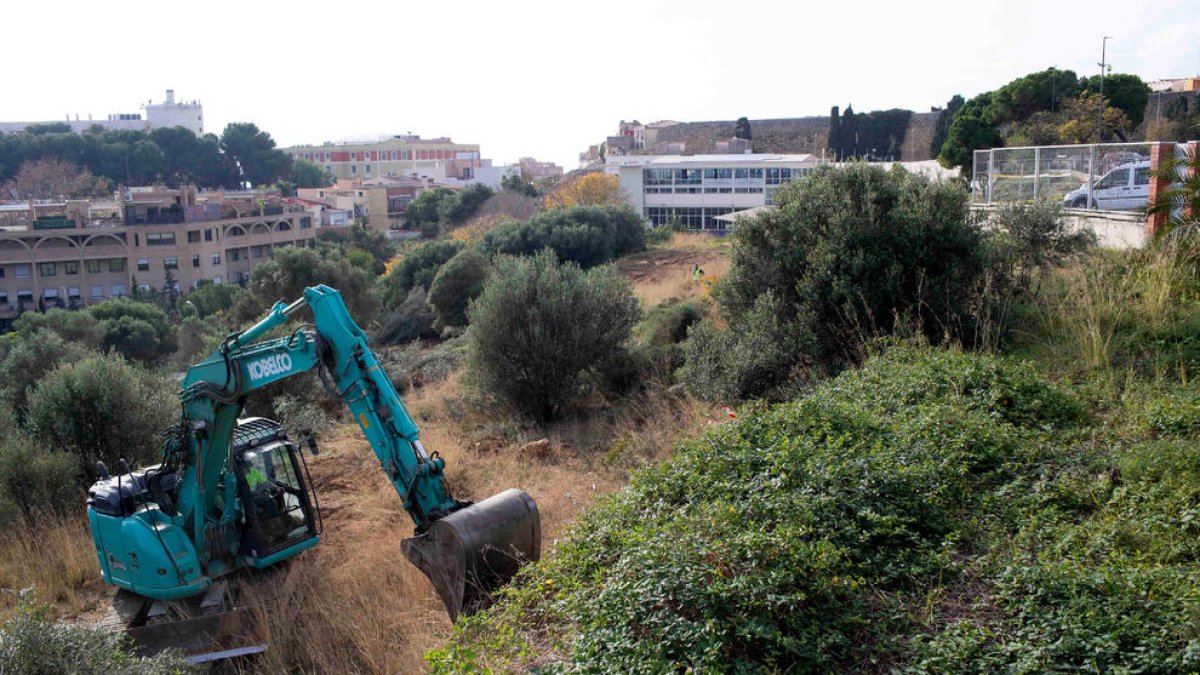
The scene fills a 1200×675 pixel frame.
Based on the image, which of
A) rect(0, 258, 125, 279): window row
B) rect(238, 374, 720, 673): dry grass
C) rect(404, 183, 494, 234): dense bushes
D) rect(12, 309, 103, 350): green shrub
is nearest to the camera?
rect(238, 374, 720, 673): dry grass

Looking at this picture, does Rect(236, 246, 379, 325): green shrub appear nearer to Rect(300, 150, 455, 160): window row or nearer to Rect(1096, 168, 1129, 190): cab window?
Rect(1096, 168, 1129, 190): cab window

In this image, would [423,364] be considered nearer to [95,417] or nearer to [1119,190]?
[95,417]

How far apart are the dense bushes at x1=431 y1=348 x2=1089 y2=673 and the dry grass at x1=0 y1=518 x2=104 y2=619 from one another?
6.82 metres

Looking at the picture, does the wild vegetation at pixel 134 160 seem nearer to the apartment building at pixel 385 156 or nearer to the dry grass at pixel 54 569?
the apartment building at pixel 385 156

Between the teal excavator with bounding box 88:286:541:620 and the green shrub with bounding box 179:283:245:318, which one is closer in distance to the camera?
the teal excavator with bounding box 88:286:541:620

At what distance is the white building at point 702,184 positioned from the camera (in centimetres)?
4741

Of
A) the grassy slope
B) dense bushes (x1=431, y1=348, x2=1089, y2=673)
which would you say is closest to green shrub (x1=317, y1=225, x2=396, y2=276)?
dense bushes (x1=431, y1=348, x2=1089, y2=673)

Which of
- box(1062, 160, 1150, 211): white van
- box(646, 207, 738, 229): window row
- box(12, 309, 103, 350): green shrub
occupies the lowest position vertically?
box(12, 309, 103, 350): green shrub

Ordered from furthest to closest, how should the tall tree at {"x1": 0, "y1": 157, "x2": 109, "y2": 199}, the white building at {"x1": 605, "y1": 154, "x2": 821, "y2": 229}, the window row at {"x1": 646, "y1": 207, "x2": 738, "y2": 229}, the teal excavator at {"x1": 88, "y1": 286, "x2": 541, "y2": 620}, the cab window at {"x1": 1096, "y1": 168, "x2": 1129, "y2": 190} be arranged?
the tall tree at {"x1": 0, "y1": 157, "x2": 109, "y2": 199}, the window row at {"x1": 646, "y1": 207, "x2": 738, "y2": 229}, the white building at {"x1": 605, "y1": 154, "x2": 821, "y2": 229}, the cab window at {"x1": 1096, "y1": 168, "x2": 1129, "y2": 190}, the teal excavator at {"x1": 88, "y1": 286, "x2": 541, "y2": 620}

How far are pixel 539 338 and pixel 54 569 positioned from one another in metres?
7.88

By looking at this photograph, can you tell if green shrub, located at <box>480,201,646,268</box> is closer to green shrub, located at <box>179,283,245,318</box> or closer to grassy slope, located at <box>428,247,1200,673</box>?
grassy slope, located at <box>428,247,1200,673</box>

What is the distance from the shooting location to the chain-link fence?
15.7 metres

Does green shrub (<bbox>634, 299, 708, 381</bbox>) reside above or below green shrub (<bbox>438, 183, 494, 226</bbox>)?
below

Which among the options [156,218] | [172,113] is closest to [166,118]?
[172,113]
